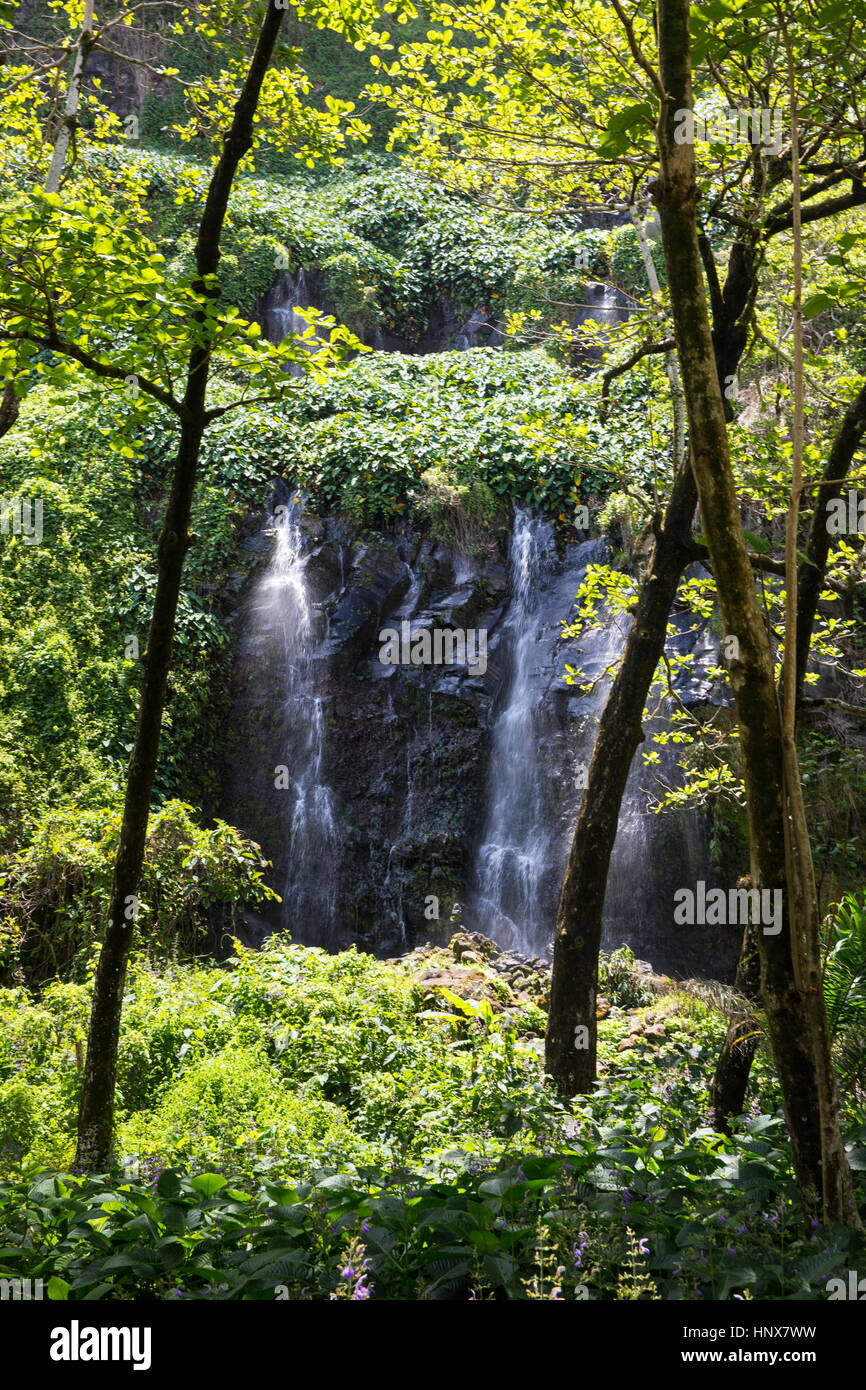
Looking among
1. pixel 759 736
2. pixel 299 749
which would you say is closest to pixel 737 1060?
pixel 759 736

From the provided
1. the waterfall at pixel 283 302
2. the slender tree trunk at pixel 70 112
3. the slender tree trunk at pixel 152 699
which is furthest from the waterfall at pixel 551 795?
the waterfall at pixel 283 302

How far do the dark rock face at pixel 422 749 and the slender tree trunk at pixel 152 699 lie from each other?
293 inches

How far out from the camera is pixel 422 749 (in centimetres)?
1344

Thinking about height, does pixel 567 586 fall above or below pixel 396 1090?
above

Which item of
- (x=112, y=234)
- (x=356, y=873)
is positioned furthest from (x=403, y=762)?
(x=112, y=234)

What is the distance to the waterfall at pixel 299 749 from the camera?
42.1 feet

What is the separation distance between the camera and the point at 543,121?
23.9 ft

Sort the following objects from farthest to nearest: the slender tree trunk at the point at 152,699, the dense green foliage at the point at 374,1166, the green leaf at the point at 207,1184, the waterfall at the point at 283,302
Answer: the waterfall at the point at 283,302 < the slender tree trunk at the point at 152,699 < the green leaf at the point at 207,1184 < the dense green foliage at the point at 374,1166

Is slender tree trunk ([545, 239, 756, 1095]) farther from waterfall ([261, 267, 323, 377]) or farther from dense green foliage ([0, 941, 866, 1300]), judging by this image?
waterfall ([261, 267, 323, 377])

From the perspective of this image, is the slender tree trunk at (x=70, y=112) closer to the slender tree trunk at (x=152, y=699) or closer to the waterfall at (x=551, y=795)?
the slender tree trunk at (x=152, y=699)

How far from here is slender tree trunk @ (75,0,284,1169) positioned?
493 centimetres

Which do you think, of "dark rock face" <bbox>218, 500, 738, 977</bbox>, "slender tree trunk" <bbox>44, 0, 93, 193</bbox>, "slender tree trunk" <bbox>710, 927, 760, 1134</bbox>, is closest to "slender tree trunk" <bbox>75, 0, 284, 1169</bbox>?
"slender tree trunk" <bbox>44, 0, 93, 193</bbox>

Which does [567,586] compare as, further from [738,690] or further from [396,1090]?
[738,690]

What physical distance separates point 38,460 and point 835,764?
8.82m
